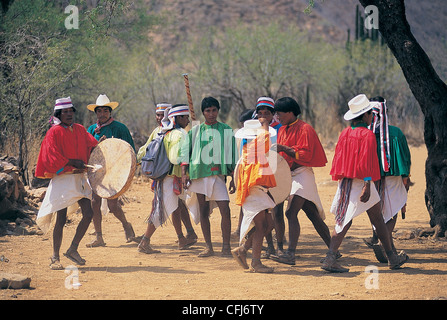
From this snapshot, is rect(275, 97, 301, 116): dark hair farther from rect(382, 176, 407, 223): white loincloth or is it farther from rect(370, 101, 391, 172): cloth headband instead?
rect(382, 176, 407, 223): white loincloth

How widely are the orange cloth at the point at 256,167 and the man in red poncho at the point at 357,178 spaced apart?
729mm

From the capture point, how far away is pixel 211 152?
8438 millimetres

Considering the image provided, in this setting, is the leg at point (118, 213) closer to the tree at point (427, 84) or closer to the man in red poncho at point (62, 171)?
the man in red poncho at point (62, 171)

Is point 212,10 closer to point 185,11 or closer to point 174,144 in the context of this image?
point 185,11

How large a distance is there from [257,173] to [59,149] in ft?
7.52

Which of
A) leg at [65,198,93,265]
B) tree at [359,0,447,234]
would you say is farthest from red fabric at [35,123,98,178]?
tree at [359,0,447,234]

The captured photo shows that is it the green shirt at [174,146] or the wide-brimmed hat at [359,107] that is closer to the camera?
the wide-brimmed hat at [359,107]

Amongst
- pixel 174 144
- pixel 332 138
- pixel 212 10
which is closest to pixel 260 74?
pixel 332 138

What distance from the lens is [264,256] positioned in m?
8.52

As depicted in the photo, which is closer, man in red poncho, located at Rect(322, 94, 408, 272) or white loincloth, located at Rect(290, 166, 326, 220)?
man in red poncho, located at Rect(322, 94, 408, 272)

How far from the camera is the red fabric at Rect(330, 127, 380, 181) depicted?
716 centimetres

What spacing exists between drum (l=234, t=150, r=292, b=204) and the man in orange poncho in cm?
9

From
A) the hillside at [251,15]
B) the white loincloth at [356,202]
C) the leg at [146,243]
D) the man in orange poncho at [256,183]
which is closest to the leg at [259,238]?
the man in orange poncho at [256,183]

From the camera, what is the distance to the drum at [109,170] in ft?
26.4
